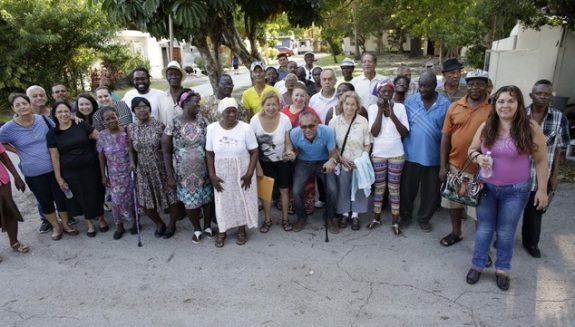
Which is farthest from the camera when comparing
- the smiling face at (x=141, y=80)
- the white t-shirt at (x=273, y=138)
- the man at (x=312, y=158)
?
the smiling face at (x=141, y=80)

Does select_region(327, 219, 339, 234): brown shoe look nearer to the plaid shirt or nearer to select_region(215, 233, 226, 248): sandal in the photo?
select_region(215, 233, 226, 248): sandal

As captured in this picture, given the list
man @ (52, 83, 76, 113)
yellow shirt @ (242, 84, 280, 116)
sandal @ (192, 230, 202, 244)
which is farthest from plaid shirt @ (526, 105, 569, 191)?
→ man @ (52, 83, 76, 113)

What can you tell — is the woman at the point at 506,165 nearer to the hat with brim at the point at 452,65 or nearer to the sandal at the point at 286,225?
the hat with brim at the point at 452,65

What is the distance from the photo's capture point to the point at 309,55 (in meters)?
7.68

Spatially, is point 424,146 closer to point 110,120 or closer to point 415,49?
point 110,120

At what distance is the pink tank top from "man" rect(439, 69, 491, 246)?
416mm

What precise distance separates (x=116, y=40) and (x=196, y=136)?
42.5ft

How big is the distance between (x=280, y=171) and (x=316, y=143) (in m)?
0.59

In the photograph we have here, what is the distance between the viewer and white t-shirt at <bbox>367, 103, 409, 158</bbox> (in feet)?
13.5

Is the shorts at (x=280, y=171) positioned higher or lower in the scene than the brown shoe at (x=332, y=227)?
higher

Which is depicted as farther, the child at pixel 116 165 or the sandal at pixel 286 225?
the sandal at pixel 286 225

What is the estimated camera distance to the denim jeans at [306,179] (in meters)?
4.40

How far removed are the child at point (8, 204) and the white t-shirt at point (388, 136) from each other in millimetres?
3874

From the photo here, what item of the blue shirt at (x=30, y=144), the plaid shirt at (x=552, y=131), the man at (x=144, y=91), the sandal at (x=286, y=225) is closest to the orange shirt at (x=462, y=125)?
the plaid shirt at (x=552, y=131)
